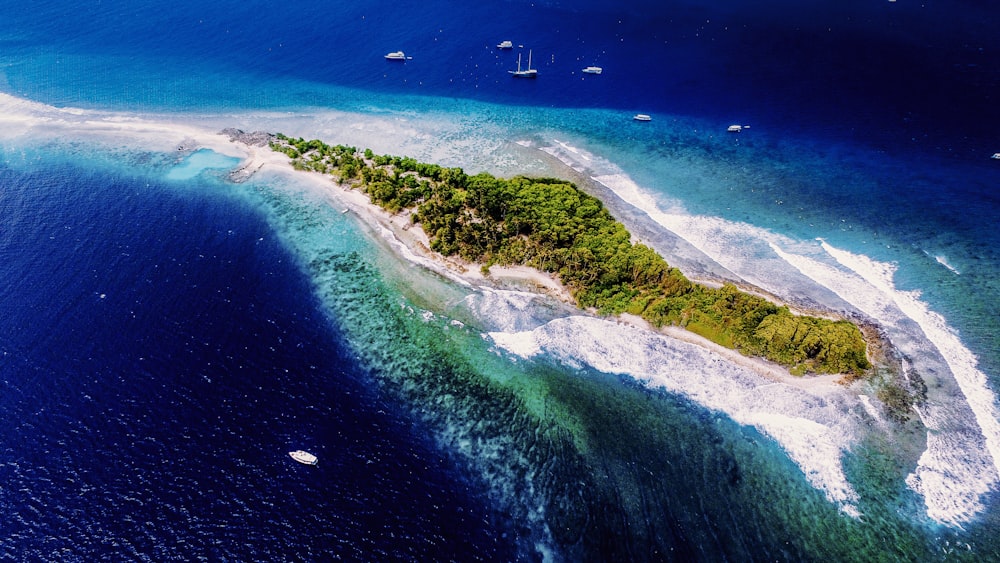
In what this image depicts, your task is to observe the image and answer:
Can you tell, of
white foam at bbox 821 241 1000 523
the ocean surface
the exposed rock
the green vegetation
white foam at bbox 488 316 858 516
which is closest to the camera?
the ocean surface

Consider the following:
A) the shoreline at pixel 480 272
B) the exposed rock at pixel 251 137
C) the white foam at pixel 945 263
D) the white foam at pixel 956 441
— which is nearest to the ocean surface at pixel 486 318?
the white foam at pixel 956 441

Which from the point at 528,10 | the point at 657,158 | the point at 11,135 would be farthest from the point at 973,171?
the point at 11,135

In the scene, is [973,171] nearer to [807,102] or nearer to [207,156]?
[807,102]

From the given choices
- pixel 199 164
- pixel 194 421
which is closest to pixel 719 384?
pixel 194 421

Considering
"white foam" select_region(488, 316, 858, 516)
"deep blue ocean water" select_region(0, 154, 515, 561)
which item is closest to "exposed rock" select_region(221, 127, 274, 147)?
"deep blue ocean water" select_region(0, 154, 515, 561)

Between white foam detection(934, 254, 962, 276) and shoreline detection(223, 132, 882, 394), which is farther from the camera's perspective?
white foam detection(934, 254, 962, 276)

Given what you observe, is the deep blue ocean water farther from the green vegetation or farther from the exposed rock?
the exposed rock

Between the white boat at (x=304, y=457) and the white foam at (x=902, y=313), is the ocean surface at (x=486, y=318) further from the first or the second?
the white boat at (x=304, y=457)

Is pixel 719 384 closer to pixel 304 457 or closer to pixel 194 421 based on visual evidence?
pixel 304 457
